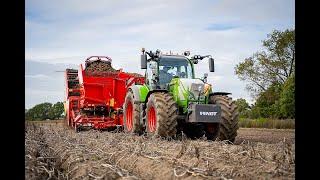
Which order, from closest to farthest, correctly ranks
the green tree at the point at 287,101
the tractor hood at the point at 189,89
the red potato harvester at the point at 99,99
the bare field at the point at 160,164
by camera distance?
1. the bare field at the point at 160,164
2. the tractor hood at the point at 189,89
3. the red potato harvester at the point at 99,99
4. the green tree at the point at 287,101

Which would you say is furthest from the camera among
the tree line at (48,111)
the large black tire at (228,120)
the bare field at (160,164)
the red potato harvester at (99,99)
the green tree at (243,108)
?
the green tree at (243,108)

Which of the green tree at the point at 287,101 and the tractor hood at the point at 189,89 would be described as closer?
the tractor hood at the point at 189,89

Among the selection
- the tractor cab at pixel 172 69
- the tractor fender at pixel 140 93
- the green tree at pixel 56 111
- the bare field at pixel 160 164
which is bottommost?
the bare field at pixel 160 164

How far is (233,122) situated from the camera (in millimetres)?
9781

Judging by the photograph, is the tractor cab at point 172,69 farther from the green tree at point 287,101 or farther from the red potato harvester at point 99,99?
the green tree at point 287,101

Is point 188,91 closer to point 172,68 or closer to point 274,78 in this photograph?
point 172,68

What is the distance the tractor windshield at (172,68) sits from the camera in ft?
36.4

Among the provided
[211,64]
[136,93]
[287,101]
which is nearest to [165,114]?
[211,64]

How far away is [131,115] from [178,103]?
277 cm

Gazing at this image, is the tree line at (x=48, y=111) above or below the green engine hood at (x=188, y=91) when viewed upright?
below

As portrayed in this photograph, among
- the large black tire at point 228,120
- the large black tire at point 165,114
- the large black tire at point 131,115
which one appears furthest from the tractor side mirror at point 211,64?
the large black tire at point 131,115

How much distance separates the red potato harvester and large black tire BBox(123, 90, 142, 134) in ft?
4.46

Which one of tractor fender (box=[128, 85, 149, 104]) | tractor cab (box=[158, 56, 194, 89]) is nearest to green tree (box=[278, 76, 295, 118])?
tractor cab (box=[158, 56, 194, 89])
